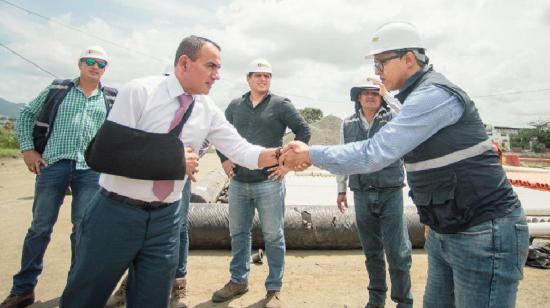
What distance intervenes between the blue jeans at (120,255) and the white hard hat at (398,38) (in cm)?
184

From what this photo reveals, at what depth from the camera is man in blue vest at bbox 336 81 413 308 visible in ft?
12.4

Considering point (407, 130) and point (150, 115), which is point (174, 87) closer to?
point (150, 115)

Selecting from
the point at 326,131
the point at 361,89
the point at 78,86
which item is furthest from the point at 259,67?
the point at 326,131

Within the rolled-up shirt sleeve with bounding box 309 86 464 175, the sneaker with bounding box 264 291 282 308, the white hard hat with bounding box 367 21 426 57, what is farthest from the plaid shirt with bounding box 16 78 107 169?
the white hard hat with bounding box 367 21 426 57

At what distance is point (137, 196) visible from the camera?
236cm

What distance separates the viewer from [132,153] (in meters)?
2.20

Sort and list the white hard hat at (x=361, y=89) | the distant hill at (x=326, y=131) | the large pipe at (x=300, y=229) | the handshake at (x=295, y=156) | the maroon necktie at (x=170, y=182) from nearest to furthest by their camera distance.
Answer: the maroon necktie at (x=170, y=182) → the handshake at (x=295, y=156) → the white hard hat at (x=361, y=89) → the large pipe at (x=300, y=229) → the distant hill at (x=326, y=131)

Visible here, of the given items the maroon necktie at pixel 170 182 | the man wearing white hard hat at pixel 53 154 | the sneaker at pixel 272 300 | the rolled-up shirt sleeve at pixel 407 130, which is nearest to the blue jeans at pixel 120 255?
the maroon necktie at pixel 170 182

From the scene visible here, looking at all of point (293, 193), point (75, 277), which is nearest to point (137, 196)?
point (75, 277)

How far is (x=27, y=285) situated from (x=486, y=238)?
427 cm

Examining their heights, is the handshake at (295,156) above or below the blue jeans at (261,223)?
above

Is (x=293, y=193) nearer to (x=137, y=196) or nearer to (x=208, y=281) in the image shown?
(x=208, y=281)

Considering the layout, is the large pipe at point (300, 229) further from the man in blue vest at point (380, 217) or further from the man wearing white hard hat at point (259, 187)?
the man in blue vest at point (380, 217)

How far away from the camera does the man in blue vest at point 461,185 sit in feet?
7.08
